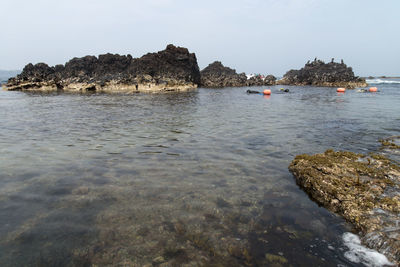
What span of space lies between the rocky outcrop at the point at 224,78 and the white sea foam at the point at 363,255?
3052 inches

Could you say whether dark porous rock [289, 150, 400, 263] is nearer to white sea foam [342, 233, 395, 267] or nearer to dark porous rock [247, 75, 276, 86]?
white sea foam [342, 233, 395, 267]

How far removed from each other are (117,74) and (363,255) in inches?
2648

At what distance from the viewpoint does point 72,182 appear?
638 cm

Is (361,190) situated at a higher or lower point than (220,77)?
lower

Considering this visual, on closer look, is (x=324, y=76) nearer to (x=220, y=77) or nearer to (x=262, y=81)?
(x=262, y=81)

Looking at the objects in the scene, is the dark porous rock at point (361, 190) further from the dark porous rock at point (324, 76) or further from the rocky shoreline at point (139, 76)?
the dark porous rock at point (324, 76)

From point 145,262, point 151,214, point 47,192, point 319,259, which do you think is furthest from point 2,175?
point 319,259

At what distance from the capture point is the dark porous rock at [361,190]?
4.17m

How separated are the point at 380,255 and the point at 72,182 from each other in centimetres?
724

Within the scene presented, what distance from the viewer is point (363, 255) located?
3.80m

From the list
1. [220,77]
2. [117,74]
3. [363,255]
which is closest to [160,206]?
[363,255]

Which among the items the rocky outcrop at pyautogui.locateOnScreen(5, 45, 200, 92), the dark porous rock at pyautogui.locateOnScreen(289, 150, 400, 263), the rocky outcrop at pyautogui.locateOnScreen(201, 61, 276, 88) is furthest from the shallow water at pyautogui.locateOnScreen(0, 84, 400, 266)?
the rocky outcrop at pyautogui.locateOnScreen(201, 61, 276, 88)

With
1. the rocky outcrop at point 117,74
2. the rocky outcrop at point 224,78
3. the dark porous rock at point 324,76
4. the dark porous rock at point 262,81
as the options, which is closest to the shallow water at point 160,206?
the rocky outcrop at point 117,74

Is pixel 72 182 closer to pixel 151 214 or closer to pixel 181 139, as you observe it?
pixel 151 214
